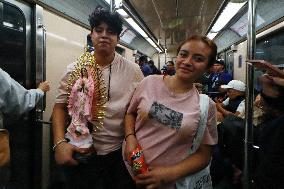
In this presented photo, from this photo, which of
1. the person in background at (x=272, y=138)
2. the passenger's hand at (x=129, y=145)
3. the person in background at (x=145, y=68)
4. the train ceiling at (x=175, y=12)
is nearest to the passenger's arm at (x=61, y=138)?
the passenger's hand at (x=129, y=145)

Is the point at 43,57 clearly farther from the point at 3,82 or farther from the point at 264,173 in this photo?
the point at 264,173

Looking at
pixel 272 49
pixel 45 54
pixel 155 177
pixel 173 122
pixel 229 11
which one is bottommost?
pixel 155 177

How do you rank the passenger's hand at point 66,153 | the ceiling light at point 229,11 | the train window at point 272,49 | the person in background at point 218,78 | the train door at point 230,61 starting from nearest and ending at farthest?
the passenger's hand at point 66,153
the train window at point 272,49
the ceiling light at point 229,11
the person in background at point 218,78
the train door at point 230,61

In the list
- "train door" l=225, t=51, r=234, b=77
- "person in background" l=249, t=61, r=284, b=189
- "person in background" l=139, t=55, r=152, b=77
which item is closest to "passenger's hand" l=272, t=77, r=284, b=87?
"person in background" l=249, t=61, r=284, b=189

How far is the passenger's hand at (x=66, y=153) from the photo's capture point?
179 centimetres

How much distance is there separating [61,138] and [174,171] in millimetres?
820

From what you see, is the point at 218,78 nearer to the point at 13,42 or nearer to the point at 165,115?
the point at 13,42

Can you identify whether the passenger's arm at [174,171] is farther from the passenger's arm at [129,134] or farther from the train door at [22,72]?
the train door at [22,72]

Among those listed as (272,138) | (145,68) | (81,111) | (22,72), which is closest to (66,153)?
(81,111)

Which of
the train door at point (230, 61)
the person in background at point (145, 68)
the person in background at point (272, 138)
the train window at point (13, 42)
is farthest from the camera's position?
the train door at point (230, 61)

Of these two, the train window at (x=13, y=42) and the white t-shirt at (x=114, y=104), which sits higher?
the train window at (x=13, y=42)

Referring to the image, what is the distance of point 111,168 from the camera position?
1.92 meters

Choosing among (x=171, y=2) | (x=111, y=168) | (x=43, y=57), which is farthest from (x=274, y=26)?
(x=111, y=168)

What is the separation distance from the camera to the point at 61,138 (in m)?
1.90
